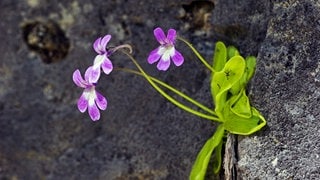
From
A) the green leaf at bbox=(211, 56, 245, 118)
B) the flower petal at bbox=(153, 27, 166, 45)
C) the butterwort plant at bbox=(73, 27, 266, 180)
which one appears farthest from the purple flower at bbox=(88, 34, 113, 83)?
the green leaf at bbox=(211, 56, 245, 118)

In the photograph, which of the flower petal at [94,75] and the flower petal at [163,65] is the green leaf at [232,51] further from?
the flower petal at [94,75]

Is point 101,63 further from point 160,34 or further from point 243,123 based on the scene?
point 243,123

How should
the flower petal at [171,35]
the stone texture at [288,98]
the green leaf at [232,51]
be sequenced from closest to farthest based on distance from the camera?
the stone texture at [288,98]
the flower petal at [171,35]
the green leaf at [232,51]

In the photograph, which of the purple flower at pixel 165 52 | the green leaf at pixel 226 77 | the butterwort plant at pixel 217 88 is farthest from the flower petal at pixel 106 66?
the green leaf at pixel 226 77

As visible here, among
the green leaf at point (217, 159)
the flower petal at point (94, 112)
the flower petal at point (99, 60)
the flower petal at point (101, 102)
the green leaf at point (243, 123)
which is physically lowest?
the green leaf at point (217, 159)

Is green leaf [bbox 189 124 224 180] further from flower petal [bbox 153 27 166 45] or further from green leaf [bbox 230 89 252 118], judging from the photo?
flower petal [bbox 153 27 166 45]

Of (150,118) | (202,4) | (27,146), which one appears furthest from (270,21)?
(27,146)
